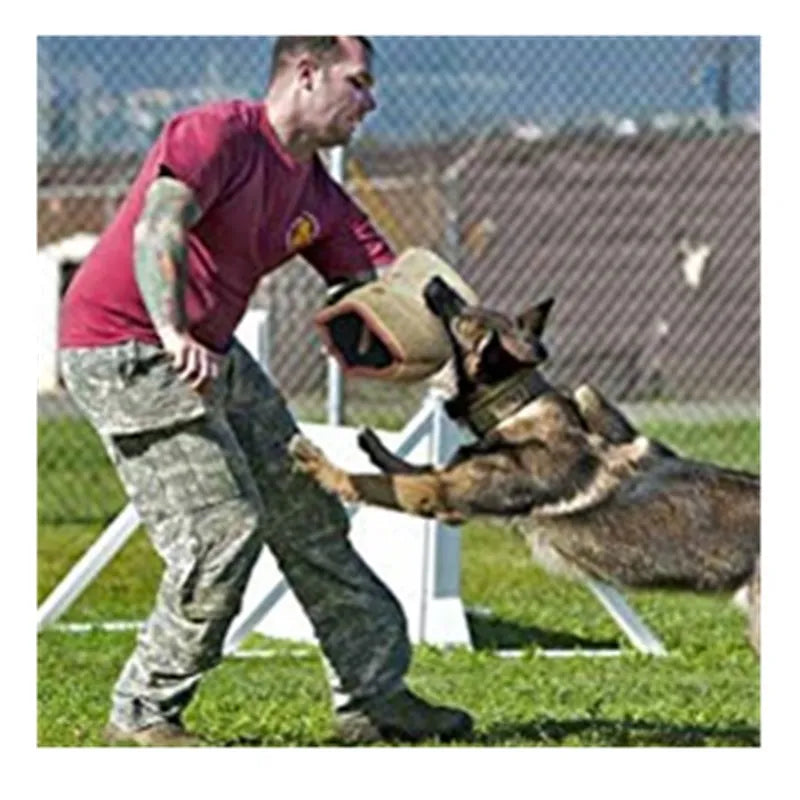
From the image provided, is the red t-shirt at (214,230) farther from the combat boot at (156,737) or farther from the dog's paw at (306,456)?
→ the combat boot at (156,737)

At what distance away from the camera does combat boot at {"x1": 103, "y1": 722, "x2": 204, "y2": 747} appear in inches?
259

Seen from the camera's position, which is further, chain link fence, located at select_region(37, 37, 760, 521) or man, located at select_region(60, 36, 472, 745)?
chain link fence, located at select_region(37, 37, 760, 521)

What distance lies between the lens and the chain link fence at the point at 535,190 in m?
12.2

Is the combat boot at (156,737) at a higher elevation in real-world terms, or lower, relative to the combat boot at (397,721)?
higher

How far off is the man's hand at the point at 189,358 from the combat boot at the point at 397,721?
1154 mm

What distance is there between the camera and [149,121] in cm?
1205

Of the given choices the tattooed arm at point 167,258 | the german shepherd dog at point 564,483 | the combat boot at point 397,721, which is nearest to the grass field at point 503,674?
the combat boot at point 397,721

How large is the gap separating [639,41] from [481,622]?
346 cm

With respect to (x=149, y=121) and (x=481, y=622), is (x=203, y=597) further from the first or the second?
(x=149, y=121)

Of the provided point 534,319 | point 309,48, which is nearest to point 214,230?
point 309,48

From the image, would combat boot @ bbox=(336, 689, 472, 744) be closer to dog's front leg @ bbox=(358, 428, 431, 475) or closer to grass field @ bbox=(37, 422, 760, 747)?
grass field @ bbox=(37, 422, 760, 747)

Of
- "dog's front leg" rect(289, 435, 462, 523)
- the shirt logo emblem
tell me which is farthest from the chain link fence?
"dog's front leg" rect(289, 435, 462, 523)

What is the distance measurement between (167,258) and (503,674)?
102 inches

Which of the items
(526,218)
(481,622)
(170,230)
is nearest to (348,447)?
(481,622)
